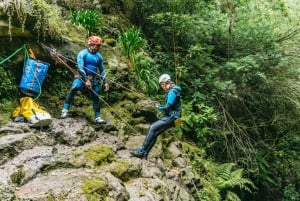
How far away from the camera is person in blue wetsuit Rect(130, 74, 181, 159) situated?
22.8ft

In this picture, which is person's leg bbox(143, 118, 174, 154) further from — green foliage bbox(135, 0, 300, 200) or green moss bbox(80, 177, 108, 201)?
green foliage bbox(135, 0, 300, 200)

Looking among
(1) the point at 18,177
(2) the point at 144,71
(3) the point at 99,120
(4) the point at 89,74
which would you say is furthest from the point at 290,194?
(1) the point at 18,177

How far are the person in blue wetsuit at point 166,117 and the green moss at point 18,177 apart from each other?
240 centimetres

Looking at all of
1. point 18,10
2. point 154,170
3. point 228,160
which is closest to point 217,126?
point 228,160

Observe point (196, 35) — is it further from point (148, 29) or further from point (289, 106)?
point (289, 106)

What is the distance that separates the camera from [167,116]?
7.12 metres

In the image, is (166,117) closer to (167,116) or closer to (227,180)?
(167,116)

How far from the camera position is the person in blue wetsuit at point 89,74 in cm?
704

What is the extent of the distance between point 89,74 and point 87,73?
0.04 metres

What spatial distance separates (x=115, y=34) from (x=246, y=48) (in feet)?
12.3

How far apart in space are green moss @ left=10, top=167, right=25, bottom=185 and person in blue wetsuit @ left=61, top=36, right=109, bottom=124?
2.04 metres

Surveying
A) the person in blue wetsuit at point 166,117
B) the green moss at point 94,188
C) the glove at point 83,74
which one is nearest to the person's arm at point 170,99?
the person in blue wetsuit at point 166,117

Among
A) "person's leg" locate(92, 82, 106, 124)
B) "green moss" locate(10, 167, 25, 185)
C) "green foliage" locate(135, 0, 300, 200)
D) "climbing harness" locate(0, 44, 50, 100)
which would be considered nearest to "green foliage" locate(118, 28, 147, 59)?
"green foliage" locate(135, 0, 300, 200)

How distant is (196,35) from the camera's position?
1098 cm
